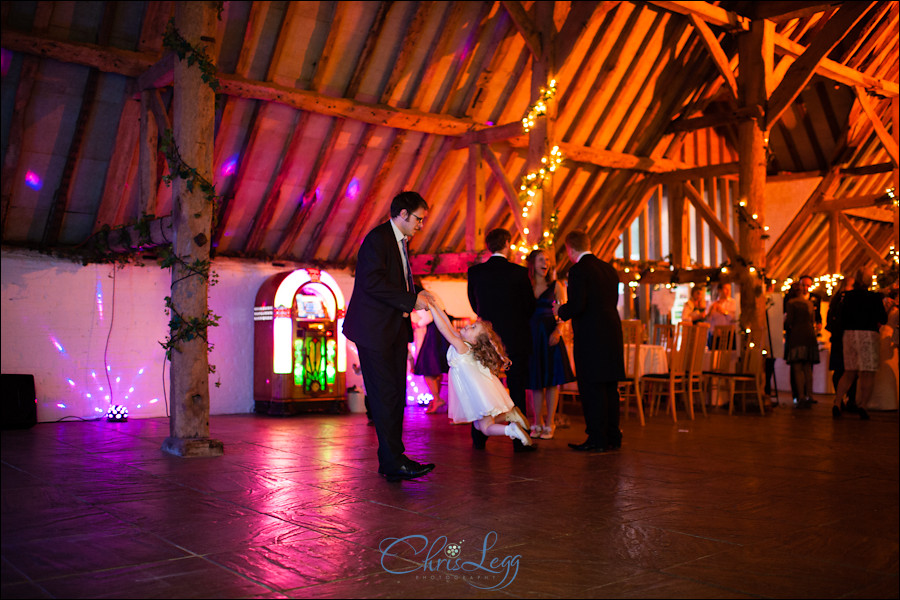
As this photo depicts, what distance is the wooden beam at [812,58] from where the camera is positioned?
31.9 ft

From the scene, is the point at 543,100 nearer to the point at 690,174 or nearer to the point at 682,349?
the point at 682,349

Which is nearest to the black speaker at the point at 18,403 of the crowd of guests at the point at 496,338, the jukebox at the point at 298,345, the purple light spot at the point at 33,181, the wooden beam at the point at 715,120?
the purple light spot at the point at 33,181

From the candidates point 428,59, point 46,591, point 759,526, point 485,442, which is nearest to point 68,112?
point 428,59

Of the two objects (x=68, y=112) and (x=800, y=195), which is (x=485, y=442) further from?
(x=800, y=195)

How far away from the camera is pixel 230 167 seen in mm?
8320

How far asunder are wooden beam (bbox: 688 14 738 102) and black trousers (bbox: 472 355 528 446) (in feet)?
20.0

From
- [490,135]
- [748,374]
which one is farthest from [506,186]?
[748,374]

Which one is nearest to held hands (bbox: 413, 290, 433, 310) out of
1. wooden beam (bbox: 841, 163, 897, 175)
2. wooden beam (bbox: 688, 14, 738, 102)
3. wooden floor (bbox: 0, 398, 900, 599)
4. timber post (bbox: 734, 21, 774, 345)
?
wooden floor (bbox: 0, 398, 900, 599)

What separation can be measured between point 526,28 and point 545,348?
3.87 meters

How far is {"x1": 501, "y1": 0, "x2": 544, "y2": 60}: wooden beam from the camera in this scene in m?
8.09

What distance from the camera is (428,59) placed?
8664mm

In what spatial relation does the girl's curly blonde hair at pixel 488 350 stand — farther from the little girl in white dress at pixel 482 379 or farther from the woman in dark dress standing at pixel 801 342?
the woman in dark dress standing at pixel 801 342

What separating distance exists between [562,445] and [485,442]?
66cm

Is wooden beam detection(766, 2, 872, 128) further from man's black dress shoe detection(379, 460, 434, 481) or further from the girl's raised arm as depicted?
man's black dress shoe detection(379, 460, 434, 481)
